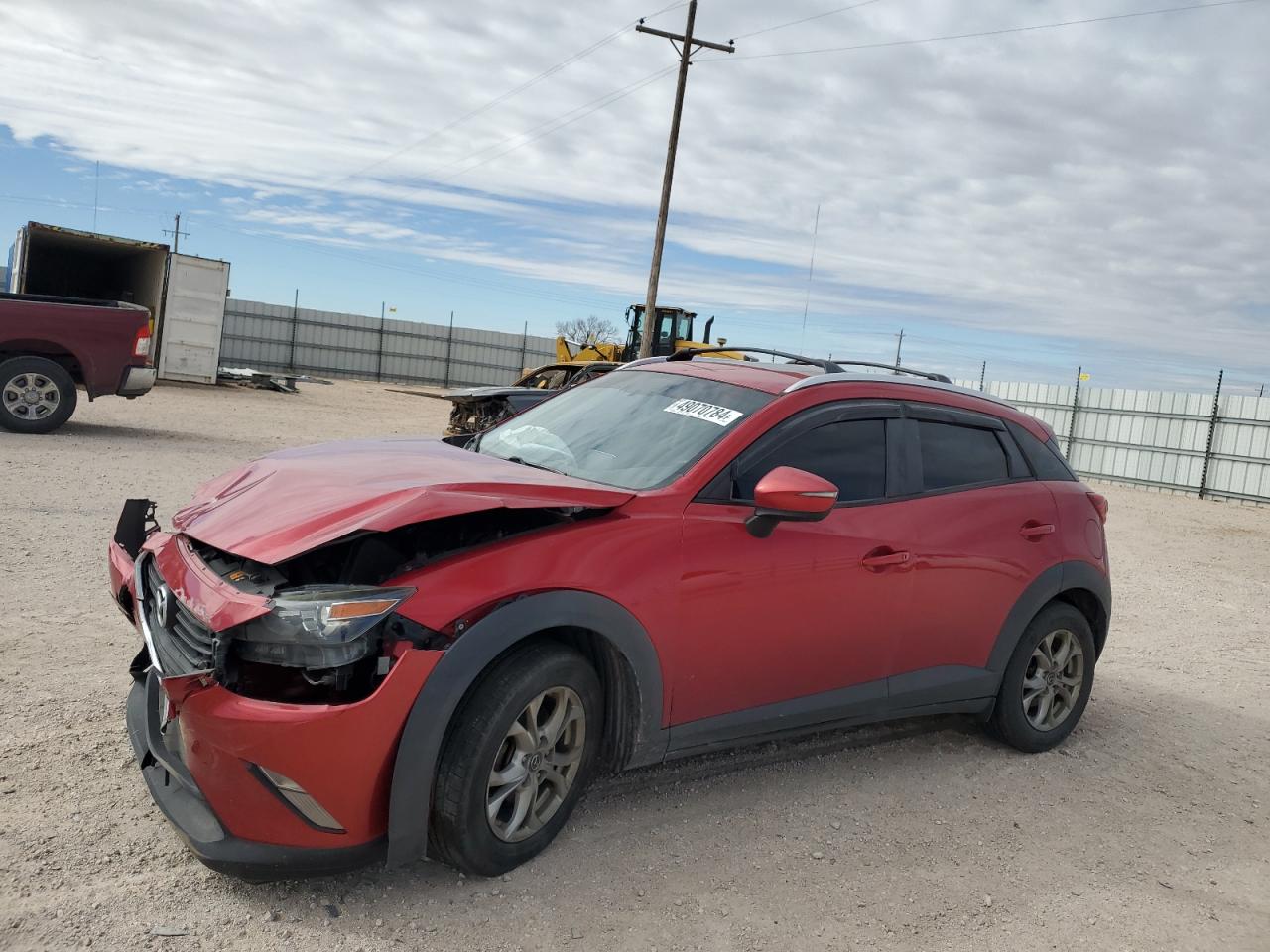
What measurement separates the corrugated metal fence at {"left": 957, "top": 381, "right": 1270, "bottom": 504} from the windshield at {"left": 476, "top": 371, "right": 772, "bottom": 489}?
18548 millimetres

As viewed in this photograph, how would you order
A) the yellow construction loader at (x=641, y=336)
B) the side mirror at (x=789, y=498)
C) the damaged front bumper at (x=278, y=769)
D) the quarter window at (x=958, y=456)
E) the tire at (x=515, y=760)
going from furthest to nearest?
the yellow construction loader at (x=641, y=336)
the quarter window at (x=958, y=456)
the side mirror at (x=789, y=498)
the tire at (x=515, y=760)
the damaged front bumper at (x=278, y=769)

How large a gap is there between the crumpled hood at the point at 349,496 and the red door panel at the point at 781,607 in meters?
0.43

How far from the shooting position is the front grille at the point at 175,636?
9.69 ft

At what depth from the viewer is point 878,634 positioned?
4.18 meters

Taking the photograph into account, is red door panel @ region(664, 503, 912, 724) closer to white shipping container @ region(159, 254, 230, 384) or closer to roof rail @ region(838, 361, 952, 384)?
roof rail @ region(838, 361, 952, 384)

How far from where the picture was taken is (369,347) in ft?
135

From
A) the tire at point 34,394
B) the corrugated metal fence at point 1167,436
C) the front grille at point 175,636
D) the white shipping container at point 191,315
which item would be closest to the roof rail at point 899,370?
the front grille at point 175,636

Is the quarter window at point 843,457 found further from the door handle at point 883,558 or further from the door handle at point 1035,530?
the door handle at point 1035,530

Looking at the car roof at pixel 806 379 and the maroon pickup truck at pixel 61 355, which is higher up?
the car roof at pixel 806 379

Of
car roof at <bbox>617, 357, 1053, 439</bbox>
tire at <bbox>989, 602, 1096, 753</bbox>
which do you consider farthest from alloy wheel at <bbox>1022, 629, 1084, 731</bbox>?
car roof at <bbox>617, 357, 1053, 439</bbox>

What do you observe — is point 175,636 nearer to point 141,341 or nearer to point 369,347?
point 141,341

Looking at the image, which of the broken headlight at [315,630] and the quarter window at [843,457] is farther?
the quarter window at [843,457]

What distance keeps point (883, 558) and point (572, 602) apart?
1499mm

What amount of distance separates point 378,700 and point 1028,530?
10.6ft
